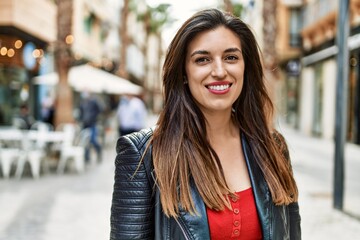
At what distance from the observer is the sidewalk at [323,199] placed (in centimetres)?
702

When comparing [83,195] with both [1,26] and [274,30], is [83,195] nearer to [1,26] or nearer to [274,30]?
[274,30]

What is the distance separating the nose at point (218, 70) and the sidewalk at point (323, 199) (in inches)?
39.1

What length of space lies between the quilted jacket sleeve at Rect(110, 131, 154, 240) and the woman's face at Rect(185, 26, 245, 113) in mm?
318

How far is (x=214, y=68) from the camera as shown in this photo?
1974mm

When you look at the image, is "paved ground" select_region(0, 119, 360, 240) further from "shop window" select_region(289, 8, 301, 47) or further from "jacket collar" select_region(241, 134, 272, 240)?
"shop window" select_region(289, 8, 301, 47)

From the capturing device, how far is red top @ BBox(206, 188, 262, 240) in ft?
6.14

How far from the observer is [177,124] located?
2.02 meters

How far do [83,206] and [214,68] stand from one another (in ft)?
22.7

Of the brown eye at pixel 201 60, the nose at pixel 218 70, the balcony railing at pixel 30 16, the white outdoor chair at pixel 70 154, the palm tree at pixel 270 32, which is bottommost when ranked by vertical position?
the white outdoor chair at pixel 70 154

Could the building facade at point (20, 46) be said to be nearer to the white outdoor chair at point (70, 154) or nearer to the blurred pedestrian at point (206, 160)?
the white outdoor chair at point (70, 154)

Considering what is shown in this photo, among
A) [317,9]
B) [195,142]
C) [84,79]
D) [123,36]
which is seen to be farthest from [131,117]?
[123,36]

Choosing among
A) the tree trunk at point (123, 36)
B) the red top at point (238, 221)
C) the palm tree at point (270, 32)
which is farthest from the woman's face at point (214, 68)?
the tree trunk at point (123, 36)

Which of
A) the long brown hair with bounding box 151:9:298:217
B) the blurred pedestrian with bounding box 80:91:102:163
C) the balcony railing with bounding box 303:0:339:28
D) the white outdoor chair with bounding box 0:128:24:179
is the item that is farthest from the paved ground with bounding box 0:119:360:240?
the balcony railing with bounding box 303:0:339:28

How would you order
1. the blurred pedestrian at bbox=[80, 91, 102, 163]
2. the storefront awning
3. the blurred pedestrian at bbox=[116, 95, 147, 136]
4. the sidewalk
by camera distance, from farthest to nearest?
the storefront awning, the blurred pedestrian at bbox=[80, 91, 102, 163], the blurred pedestrian at bbox=[116, 95, 147, 136], the sidewalk
